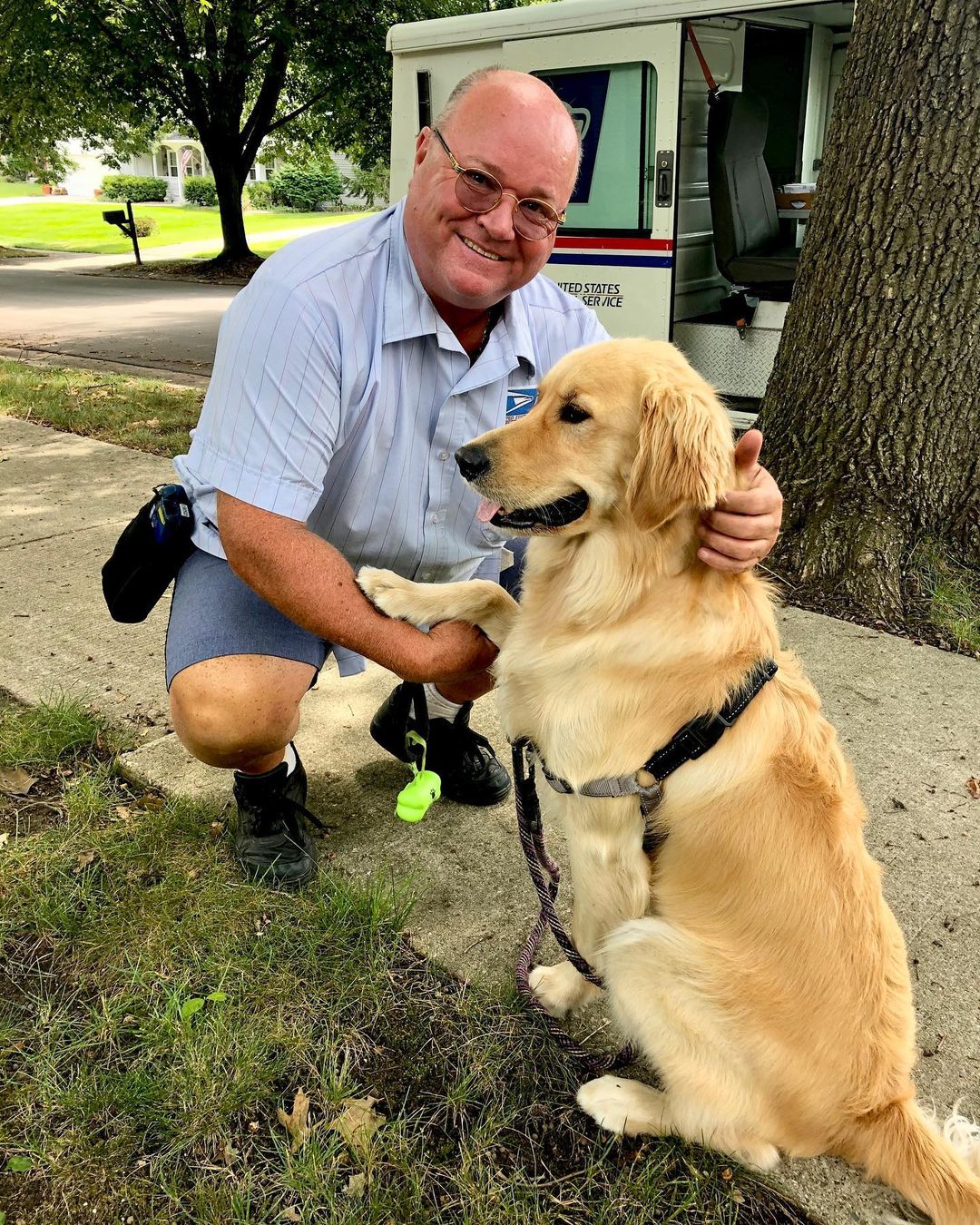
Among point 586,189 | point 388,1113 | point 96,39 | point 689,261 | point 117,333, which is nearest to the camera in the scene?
point 388,1113

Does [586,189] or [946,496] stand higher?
[586,189]

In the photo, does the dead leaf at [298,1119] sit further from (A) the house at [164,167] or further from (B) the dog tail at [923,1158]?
(A) the house at [164,167]

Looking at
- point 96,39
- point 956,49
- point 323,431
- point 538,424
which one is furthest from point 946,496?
point 96,39

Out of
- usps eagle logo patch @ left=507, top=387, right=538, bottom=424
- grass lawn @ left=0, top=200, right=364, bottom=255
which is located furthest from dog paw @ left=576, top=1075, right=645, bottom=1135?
grass lawn @ left=0, top=200, right=364, bottom=255

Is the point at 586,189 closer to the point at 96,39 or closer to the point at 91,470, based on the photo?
the point at 91,470

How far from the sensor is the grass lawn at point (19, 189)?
5538cm

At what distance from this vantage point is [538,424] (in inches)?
79.5

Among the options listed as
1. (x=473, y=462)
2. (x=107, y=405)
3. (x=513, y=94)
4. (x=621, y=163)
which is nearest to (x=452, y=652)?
(x=473, y=462)

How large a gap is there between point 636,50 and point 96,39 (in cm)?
1531

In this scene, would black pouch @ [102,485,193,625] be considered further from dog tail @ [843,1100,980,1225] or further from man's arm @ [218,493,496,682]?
dog tail @ [843,1100,980,1225]

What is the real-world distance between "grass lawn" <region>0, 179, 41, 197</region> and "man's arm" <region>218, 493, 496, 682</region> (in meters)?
62.6

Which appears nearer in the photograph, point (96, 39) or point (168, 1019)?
point (168, 1019)

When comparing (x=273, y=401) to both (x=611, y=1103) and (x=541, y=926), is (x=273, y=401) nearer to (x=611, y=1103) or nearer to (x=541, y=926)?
(x=541, y=926)

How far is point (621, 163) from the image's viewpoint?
624 centimetres
